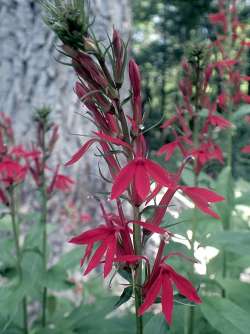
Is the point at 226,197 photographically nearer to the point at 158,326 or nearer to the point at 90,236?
the point at 158,326

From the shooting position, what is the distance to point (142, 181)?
0.90 metres

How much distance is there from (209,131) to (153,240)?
65.5 inches

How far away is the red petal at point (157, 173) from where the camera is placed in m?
0.92

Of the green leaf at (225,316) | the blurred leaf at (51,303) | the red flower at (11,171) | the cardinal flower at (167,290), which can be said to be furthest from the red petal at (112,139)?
the blurred leaf at (51,303)

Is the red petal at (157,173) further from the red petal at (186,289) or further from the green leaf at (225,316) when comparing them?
the green leaf at (225,316)

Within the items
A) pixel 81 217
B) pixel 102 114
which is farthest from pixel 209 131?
pixel 81 217

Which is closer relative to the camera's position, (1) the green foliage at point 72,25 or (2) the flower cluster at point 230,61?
(1) the green foliage at point 72,25

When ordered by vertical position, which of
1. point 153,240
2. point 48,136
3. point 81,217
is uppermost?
point 48,136

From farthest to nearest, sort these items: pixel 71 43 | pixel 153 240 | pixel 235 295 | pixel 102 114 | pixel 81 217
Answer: pixel 153 240 → pixel 81 217 → pixel 235 295 → pixel 102 114 → pixel 71 43

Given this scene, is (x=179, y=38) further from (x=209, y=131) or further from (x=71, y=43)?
(x=71, y=43)

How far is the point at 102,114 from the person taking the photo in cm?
107

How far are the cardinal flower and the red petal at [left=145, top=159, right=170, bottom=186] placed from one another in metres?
0.22

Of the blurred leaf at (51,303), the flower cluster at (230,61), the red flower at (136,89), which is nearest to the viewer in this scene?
the red flower at (136,89)

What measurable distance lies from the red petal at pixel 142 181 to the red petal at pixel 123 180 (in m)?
0.01
